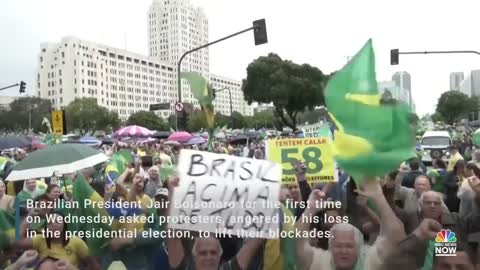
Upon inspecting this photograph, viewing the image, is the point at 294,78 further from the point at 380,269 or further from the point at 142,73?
the point at 142,73

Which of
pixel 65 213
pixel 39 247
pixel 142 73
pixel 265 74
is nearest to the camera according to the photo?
pixel 39 247

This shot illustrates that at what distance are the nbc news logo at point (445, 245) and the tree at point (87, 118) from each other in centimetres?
9045

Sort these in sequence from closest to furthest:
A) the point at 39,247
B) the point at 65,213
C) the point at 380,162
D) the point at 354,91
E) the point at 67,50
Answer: the point at 380,162, the point at 354,91, the point at 39,247, the point at 65,213, the point at 67,50

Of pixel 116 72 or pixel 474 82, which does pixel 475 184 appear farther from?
pixel 116 72

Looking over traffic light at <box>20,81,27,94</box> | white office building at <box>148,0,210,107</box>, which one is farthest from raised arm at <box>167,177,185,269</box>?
white office building at <box>148,0,210,107</box>

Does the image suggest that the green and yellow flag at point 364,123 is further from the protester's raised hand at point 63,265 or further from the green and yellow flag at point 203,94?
the green and yellow flag at point 203,94

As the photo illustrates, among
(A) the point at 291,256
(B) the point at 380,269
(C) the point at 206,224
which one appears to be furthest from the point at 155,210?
(B) the point at 380,269

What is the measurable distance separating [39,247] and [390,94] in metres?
2.89

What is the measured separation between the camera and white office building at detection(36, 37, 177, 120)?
488ft

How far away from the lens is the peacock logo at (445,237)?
148 inches

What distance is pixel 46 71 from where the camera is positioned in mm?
156250

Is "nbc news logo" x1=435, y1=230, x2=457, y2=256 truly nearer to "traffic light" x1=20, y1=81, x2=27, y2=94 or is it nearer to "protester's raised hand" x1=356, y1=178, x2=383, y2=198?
"protester's raised hand" x1=356, y1=178, x2=383, y2=198

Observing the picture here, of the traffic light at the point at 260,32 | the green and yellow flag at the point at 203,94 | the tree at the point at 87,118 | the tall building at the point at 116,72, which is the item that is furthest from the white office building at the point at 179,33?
the green and yellow flag at the point at 203,94

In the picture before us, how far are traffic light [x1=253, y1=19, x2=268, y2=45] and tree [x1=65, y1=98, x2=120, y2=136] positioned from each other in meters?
77.8
